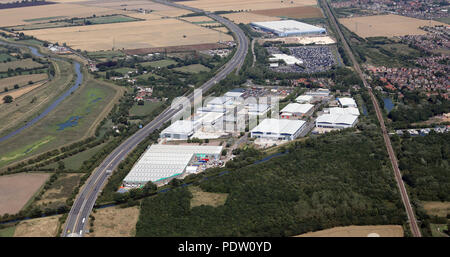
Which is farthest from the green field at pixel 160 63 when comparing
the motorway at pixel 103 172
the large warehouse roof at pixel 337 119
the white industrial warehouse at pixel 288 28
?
the large warehouse roof at pixel 337 119

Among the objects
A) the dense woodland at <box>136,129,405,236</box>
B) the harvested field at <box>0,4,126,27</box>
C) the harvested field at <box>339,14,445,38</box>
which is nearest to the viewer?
the dense woodland at <box>136,129,405,236</box>

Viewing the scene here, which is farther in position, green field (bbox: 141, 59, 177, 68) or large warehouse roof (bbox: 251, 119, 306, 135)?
green field (bbox: 141, 59, 177, 68)

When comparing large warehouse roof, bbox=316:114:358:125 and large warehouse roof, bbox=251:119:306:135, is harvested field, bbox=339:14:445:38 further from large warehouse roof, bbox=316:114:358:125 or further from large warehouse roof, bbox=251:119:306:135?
large warehouse roof, bbox=251:119:306:135

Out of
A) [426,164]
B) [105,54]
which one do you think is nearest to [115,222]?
[426,164]

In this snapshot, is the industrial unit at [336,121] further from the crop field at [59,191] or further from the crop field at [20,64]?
the crop field at [20,64]

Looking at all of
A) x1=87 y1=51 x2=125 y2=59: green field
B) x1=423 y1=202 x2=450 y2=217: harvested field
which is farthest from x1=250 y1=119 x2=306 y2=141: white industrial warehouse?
x1=87 y1=51 x2=125 y2=59: green field

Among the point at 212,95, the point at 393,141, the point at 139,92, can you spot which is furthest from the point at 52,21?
the point at 393,141
